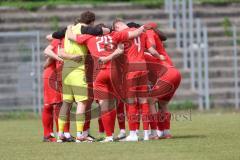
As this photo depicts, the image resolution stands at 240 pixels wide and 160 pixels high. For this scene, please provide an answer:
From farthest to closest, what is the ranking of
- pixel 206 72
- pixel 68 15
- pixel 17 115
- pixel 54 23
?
1. pixel 68 15
2. pixel 54 23
3. pixel 206 72
4. pixel 17 115

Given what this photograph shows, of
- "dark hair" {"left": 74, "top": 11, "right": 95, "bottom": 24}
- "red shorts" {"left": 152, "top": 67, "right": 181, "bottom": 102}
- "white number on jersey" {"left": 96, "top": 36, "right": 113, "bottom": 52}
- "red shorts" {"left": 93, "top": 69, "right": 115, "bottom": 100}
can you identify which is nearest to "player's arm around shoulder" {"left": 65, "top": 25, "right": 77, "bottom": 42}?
"dark hair" {"left": 74, "top": 11, "right": 95, "bottom": 24}

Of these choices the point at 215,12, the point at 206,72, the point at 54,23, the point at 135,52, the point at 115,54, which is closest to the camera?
the point at 115,54

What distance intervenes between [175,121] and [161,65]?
5459 millimetres

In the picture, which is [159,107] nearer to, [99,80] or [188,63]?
[99,80]

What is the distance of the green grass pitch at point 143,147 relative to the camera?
1310 cm

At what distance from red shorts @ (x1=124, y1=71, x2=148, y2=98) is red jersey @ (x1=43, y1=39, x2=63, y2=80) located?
122 centimetres

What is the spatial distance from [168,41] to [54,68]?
39.7 feet

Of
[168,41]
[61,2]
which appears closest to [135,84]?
[168,41]

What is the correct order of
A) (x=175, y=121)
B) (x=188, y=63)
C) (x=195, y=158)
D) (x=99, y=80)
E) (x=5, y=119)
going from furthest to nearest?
(x=188, y=63)
(x=5, y=119)
(x=175, y=121)
(x=99, y=80)
(x=195, y=158)

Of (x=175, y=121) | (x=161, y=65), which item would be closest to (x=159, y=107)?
(x=161, y=65)

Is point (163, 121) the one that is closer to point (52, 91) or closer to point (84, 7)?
point (52, 91)

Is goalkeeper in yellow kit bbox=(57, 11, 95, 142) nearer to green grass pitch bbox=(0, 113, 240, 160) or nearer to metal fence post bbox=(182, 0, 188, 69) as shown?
green grass pitch bbox=(0, 113, 240, 160)

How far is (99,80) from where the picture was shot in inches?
623

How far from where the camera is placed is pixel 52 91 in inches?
661
